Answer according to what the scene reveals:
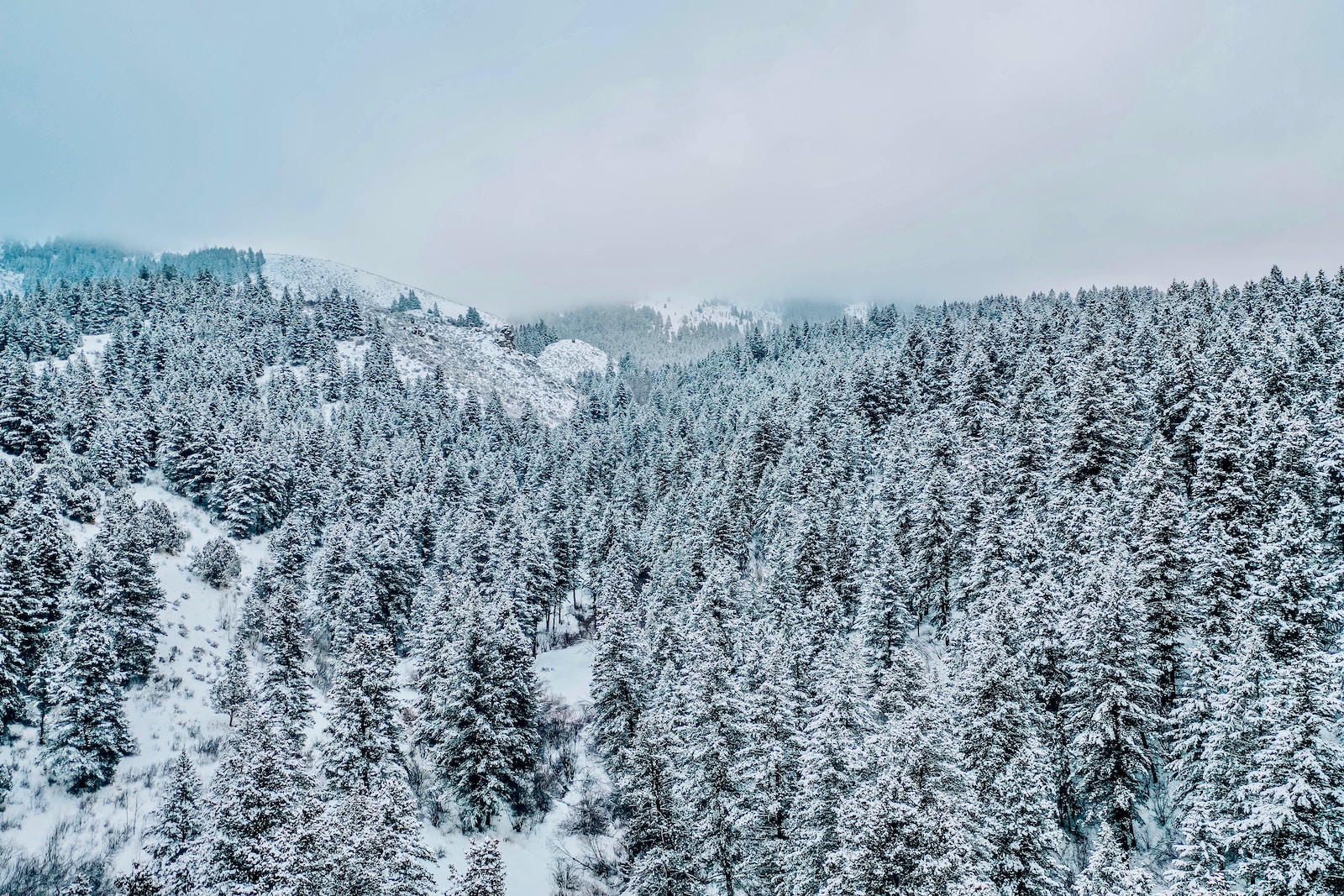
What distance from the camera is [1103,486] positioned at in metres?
45.5

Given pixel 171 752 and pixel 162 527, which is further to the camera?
pixel 162 527

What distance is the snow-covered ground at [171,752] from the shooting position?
32594mm

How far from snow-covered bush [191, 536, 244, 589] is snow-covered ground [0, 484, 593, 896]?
0.84m

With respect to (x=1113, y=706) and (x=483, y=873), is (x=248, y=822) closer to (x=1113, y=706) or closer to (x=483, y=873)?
(x=483, y=873)

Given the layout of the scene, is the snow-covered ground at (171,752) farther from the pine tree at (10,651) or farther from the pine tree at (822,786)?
the pine tree at (822,786)

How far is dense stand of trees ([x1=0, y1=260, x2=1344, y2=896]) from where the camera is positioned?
779 inches

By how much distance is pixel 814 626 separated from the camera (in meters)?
42.2

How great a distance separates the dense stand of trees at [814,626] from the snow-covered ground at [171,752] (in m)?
1.58

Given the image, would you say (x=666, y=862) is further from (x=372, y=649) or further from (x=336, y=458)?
(x=336, y=458)

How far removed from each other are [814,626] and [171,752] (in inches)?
1681

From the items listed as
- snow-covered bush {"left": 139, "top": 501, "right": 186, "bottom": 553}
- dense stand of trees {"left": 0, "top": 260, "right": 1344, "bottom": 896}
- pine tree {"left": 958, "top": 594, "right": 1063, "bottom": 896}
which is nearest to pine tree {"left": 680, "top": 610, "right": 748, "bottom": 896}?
dense stand of trees {"left": 0, "top": 260, "right": 1344, "bottom": 896}

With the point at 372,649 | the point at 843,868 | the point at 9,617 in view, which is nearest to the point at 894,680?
the point at 843,868

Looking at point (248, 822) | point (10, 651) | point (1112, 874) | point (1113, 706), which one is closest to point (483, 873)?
point (248, 822)

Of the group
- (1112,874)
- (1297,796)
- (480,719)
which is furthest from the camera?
(480,719)
